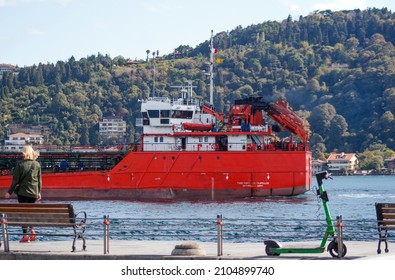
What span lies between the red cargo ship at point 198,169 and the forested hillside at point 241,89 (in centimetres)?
9186

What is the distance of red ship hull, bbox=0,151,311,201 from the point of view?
46031 mm

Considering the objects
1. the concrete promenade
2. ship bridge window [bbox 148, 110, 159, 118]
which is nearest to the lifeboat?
ship bridge window [bbox 148, 110, 159, 118]

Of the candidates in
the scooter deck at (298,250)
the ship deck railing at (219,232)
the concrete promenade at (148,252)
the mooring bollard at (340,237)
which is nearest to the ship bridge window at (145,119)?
the ship deck railing at (219,232)

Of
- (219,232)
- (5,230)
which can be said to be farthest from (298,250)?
(5,230)

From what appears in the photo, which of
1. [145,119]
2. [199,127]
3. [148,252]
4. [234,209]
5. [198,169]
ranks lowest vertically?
[234,209]

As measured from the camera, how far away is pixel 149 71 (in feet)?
572

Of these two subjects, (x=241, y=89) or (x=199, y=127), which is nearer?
(x=199, y=127)

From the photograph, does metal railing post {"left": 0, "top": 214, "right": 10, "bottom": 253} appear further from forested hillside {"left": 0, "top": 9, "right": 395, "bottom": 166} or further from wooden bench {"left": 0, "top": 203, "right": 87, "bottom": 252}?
forested hillside {"left": 0, "top": 9, "right": 395, "bottom": 166}

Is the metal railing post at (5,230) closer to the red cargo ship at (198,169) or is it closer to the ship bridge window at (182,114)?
the red cargo ship at (198,169)

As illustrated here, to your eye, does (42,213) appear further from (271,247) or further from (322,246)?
(322,246)

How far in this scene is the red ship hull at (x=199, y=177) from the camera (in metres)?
46.0

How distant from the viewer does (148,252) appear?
15.3 meters

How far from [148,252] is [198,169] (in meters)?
30.9

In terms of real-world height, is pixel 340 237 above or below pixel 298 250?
above
